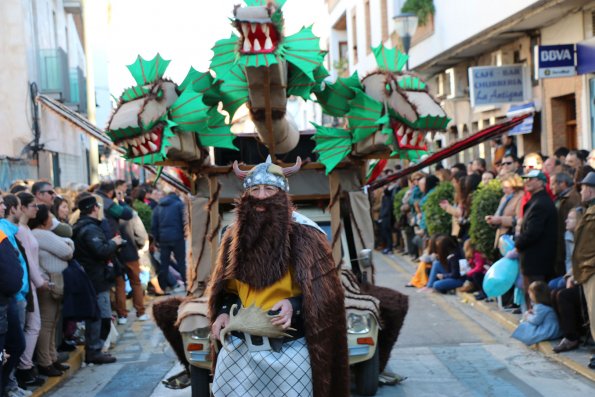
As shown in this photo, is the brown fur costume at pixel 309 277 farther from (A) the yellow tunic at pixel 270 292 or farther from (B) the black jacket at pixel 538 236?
(B) the black jacket at pixel 538 236

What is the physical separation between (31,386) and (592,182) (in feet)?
19.1

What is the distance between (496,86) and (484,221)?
9.31 m

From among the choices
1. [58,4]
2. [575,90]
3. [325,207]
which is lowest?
[325,207]

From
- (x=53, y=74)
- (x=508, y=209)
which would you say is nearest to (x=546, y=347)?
(x=508, y=209)

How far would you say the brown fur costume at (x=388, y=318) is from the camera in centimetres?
948

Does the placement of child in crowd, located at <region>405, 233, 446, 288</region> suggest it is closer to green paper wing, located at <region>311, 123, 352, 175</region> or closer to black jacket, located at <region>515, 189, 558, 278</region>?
black jacket, located at <region>515, 189, 558, 278</region>

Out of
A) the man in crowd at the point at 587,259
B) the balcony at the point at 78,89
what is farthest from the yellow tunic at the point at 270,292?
the balcony at the point at 78,89

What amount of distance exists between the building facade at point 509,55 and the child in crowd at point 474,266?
456cm

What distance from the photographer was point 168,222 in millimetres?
17516

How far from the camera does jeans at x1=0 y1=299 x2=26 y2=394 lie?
8.97m

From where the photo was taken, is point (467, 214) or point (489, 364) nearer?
point (489, 364)

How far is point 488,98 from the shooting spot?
22906mm

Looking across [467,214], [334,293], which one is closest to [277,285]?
[334,293]

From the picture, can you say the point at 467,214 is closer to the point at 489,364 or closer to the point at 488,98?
the point at 489,364
